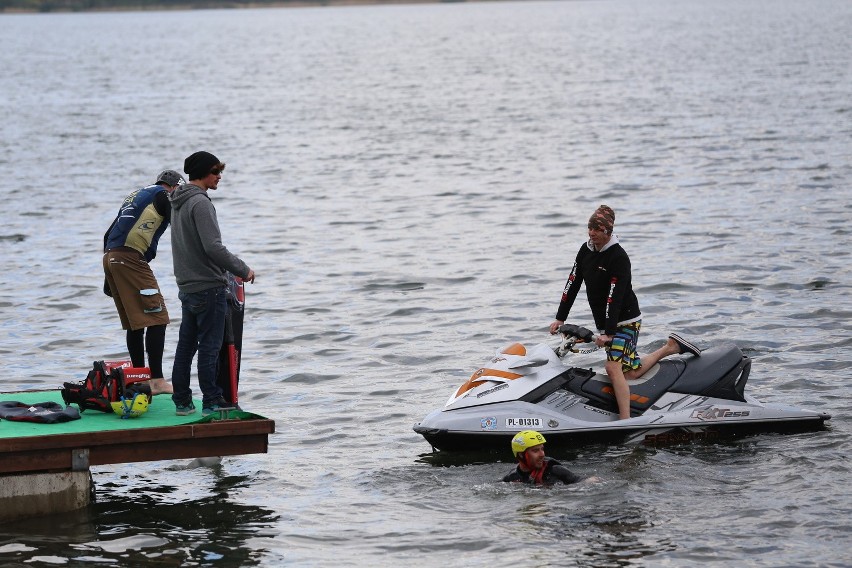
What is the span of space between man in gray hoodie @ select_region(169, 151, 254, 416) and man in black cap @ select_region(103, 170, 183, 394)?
2.97 feet

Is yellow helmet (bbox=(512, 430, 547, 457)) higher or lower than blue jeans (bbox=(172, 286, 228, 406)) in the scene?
lower

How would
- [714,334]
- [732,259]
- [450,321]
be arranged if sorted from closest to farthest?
1. [714,334]
2. [450,321]
3. [732,259]

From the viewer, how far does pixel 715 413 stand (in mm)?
12117

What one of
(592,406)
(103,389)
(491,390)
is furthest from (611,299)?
(103,389)

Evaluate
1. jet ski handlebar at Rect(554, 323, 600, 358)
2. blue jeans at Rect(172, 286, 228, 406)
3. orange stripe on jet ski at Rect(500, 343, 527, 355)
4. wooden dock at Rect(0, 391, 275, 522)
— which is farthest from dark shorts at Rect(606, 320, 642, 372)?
blue jeans at Rect(172, 286, 228, 406)

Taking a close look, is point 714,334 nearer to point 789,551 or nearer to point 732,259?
point 732,259

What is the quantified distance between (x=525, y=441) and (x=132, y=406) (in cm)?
336

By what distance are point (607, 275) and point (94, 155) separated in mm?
29603

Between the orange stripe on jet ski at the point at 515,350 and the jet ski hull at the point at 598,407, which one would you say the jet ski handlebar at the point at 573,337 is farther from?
the orange stripe on jet ski at the point at 515,350

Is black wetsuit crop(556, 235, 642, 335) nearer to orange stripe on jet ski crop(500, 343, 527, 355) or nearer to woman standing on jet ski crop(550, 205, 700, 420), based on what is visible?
woman standing on jet ski crop(550, 205, 700, 420)

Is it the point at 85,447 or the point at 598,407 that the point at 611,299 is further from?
the point at 85,447

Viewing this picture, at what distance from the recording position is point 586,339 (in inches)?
457

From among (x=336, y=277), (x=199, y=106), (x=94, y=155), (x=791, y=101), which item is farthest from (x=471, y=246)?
(x=199, y=106)

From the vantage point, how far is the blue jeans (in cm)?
1077
